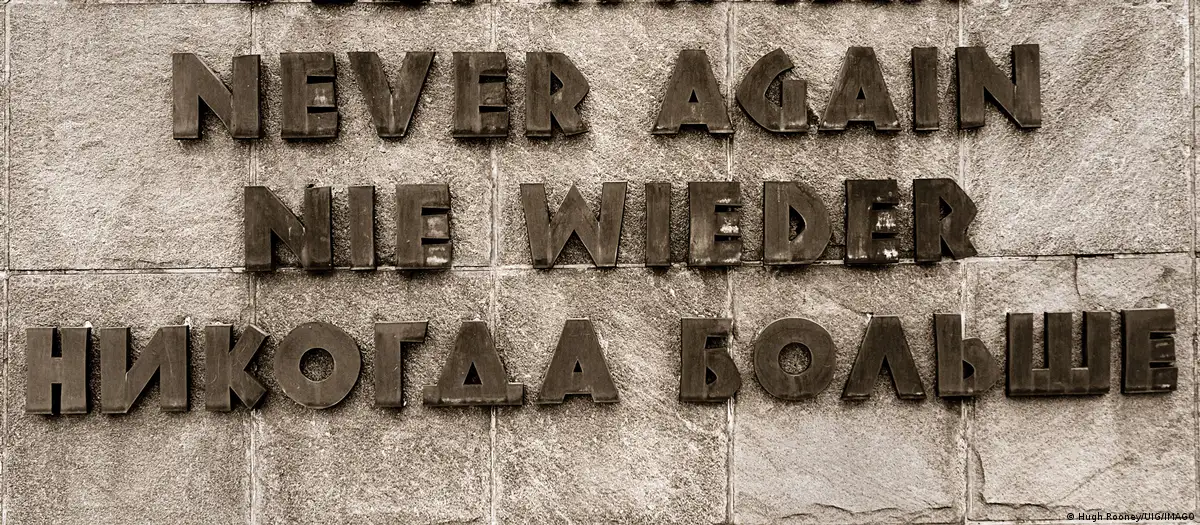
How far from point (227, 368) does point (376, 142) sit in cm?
130

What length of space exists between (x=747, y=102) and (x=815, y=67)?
1.34ft

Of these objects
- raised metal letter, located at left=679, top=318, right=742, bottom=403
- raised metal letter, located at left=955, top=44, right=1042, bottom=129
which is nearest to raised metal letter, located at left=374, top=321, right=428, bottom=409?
raised metal letter, located at left=679, top=318, right=742, bottom=403

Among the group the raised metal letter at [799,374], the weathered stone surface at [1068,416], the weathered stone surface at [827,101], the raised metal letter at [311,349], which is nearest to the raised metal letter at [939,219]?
the weathered stone surface at [827,101]

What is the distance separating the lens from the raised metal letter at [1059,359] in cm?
335

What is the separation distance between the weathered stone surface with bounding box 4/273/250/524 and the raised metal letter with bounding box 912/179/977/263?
10.9ft

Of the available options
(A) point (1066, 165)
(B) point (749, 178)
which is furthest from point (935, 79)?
(B) point (749, 178)

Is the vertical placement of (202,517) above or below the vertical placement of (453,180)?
below

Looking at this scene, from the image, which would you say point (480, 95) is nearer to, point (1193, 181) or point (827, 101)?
point (827, 101)

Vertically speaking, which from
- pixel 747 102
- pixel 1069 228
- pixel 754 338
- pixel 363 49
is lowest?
pixel 754 338

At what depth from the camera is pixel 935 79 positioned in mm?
3387

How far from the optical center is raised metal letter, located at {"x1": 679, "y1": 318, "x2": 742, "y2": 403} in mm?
3336

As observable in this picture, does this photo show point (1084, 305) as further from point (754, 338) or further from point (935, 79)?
point (754, 338)

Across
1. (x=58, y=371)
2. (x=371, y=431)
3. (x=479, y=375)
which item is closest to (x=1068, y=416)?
(x=479, y=375)

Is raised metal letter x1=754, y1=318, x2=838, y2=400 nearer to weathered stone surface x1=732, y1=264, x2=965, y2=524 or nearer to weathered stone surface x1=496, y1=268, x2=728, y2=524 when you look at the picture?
weathered stone surface x1=732, y1=264, x2=965, y2=524
